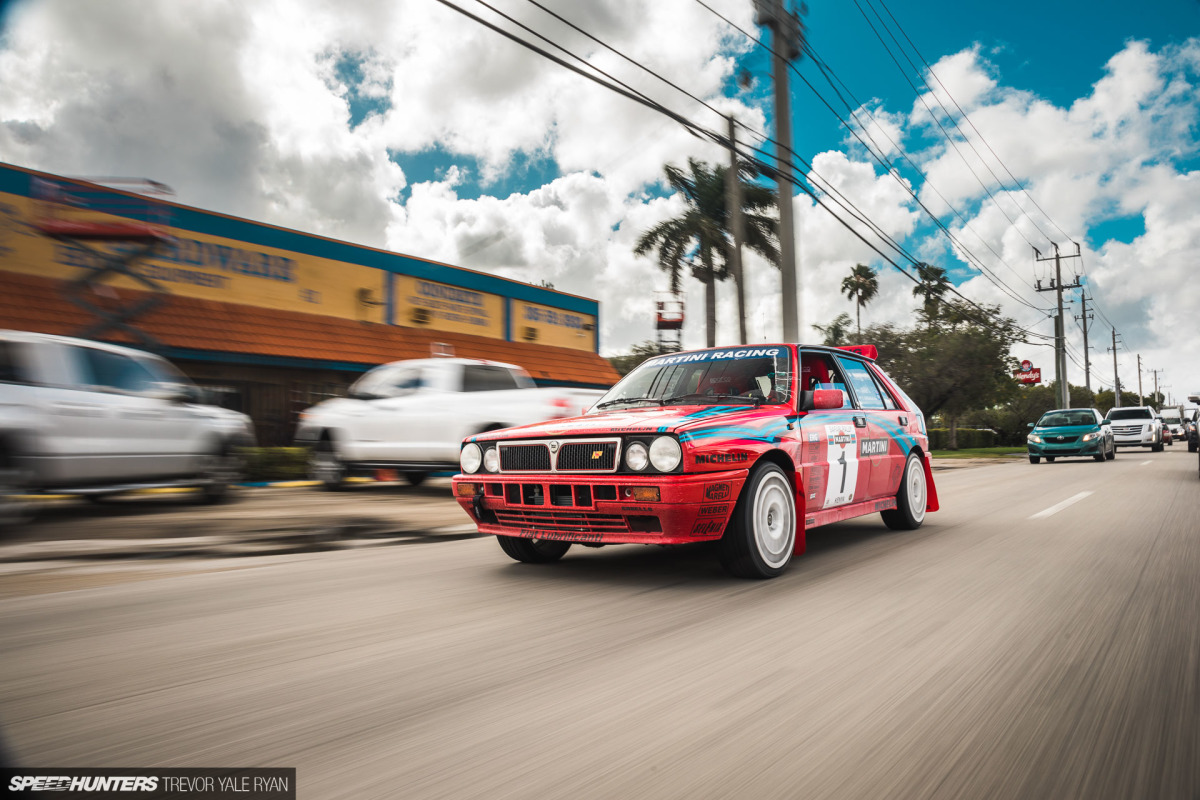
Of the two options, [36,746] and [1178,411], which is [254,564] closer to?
[36,746]

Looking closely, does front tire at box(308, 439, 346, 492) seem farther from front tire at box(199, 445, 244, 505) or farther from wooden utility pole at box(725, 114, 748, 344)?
wooden utility pole at box(725, 114, 748, 344)

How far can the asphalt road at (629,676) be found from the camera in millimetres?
2289

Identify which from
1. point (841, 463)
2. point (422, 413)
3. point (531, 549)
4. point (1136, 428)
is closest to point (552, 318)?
point (422, 413)

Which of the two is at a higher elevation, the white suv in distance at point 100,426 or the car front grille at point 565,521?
the white suv in distance at point 100,426

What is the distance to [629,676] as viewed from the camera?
10.2ft

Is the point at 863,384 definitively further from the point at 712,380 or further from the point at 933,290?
the point at 933,290

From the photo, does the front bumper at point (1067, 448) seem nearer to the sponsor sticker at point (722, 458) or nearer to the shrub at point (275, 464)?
the shrub at point (275, 464)

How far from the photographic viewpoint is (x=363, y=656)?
3443 mm

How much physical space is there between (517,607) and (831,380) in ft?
11.6

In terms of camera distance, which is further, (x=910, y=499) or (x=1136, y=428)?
(x=1136, y=428)

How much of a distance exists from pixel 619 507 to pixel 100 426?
6366mm

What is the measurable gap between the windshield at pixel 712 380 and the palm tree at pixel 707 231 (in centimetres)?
2415

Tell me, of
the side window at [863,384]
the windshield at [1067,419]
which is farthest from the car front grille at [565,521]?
the windshield at [1067,419]

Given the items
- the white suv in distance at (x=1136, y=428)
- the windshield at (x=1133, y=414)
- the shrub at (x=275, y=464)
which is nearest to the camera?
the shrub at (x=275, y=464)
